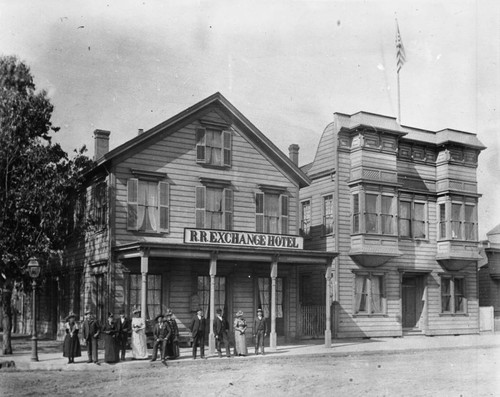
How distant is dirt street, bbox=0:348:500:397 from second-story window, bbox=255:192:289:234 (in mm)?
→ 7261

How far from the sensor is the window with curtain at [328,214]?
98.1 feet

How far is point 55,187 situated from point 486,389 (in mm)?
14793

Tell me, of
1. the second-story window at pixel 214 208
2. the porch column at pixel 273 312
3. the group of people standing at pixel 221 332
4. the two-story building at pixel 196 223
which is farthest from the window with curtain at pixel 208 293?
the group of people standing at pixel 221 332

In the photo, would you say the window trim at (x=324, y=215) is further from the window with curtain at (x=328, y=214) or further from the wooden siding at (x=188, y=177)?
the wooden siding at (x=188, y=177)

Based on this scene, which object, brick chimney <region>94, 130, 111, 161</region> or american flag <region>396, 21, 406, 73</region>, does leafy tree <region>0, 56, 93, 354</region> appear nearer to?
brick chimney <region>94, 130, 111, 161</region>

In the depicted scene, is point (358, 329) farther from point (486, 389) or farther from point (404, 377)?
point (486, 389)

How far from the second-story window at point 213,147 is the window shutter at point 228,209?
45.0 inches

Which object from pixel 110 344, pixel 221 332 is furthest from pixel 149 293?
pixel 110 344

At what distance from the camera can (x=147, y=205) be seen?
2448 centimetres

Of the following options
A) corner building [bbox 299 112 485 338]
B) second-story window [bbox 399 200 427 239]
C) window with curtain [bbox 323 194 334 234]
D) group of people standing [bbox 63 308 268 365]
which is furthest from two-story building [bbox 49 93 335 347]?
second-story window [bbox 399 200 427 239]

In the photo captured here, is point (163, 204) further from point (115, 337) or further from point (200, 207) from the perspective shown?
point (115, 337)

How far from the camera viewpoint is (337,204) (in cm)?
2922

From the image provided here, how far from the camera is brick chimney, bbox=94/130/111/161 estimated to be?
87.8ft

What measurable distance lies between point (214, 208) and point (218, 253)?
10.6 ft
